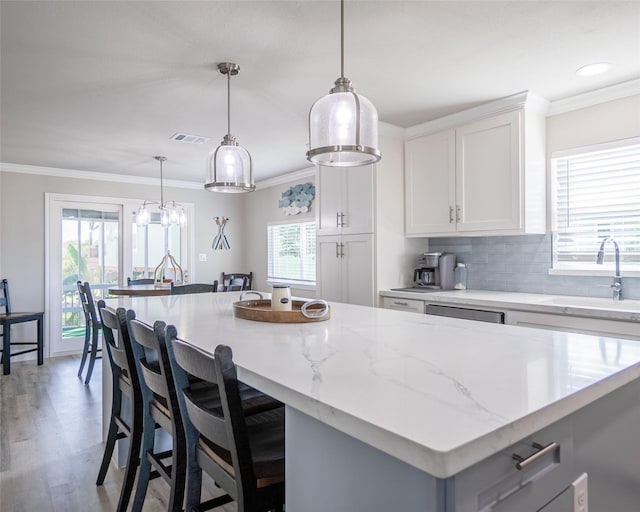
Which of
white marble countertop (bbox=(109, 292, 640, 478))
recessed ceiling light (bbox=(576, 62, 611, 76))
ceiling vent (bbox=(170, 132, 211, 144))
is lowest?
white marble countertop (bbox=(109, 292, 640, 478))

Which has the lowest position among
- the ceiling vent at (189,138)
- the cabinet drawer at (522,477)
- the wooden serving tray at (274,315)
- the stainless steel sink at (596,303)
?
the cabinet drawer at (522,477)

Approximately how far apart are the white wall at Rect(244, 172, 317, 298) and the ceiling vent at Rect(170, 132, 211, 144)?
5.95ft

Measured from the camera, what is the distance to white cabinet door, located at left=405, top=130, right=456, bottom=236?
135 inches

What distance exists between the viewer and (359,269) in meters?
3.73

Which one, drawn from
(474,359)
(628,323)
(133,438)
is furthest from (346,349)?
(628,323)

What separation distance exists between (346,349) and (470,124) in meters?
2.60

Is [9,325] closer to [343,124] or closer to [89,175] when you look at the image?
[89,175]

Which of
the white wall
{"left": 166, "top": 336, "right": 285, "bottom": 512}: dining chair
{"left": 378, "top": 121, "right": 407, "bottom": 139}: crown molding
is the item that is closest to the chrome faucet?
{"left": 378, "top": 121, "right": 407, "bottom": 139}: crown molding

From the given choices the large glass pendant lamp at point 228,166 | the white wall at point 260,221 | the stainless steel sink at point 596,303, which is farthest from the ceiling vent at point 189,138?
the stainless steel sink at point 596,303

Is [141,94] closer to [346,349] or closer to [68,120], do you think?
[68,120]

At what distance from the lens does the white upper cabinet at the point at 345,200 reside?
3.66 metres

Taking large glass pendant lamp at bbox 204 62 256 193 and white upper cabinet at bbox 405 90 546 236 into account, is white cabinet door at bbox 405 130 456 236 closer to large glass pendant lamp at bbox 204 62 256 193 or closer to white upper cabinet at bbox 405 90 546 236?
white upper cabinet at bbox 405 90 546 236

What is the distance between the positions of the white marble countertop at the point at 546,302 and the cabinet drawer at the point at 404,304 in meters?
0.03

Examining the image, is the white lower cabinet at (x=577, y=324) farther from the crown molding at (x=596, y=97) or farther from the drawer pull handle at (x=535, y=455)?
the drawer pull handle at (x=535, y=455)
